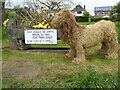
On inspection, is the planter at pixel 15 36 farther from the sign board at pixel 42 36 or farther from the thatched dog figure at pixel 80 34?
the thatched dog figure at pixel 80 34

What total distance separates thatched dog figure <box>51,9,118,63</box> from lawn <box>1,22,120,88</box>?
207mm

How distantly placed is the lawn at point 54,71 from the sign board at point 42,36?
259 millimetres

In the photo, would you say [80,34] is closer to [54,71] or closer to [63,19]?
[63,19]

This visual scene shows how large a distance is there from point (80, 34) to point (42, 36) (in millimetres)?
1050

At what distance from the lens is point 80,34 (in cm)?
475

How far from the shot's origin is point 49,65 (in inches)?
183

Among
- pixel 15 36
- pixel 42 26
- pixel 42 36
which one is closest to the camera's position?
pixel 42 36

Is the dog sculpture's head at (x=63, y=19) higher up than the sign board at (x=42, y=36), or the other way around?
the dog sculpture's head at (x=63, y=19)

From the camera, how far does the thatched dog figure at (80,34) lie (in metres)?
4.62

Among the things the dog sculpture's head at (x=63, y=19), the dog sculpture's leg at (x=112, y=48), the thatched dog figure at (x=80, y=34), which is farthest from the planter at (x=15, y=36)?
the dog sculpture's leg at (x=112, y=48)

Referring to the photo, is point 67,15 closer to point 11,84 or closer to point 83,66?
point 83,66

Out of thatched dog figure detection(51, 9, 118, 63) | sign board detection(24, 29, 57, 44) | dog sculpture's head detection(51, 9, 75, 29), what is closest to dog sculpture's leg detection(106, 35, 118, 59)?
thatched dog figure detection(51, 9, 118, 63)

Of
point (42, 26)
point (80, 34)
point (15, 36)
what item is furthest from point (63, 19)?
point (15, 36)

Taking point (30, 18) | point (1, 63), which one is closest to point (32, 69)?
point (1, 63)
